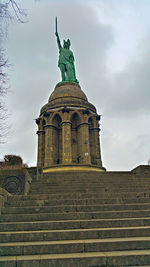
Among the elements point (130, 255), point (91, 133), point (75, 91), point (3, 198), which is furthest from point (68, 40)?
point (130, 255)

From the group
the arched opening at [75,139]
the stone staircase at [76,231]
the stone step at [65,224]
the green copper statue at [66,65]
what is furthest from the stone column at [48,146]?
the stone step at [65,224]

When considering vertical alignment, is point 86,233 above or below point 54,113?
below

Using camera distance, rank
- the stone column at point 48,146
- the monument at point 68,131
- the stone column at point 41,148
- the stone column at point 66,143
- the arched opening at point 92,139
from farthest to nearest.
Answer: the arched opening at point 92,139 → the stone column at point 41,148 → the monument at point 68,131 → the stone column at point 48,146 → the stone column at point 66,143

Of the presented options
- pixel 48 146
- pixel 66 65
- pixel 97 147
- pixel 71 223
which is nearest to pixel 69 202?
pixel 71 223

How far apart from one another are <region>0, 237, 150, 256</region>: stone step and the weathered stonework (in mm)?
15117

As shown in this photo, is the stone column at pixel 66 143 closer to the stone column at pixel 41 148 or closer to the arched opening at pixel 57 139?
the arched opening at pixel 57 139

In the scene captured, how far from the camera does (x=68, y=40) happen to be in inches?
1072

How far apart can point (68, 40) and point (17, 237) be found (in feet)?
90.6

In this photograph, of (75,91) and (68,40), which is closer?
(75,91)

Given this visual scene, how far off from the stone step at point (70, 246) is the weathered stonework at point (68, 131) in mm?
15117

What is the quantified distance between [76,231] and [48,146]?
1620 centimetres

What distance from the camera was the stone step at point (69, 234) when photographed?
430 centimetres

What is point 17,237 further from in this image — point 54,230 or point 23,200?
point 23,200

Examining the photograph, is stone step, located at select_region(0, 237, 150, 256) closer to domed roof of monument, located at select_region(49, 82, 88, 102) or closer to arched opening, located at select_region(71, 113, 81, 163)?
arched opening, located at select_region(71, 113, 81, 163)
